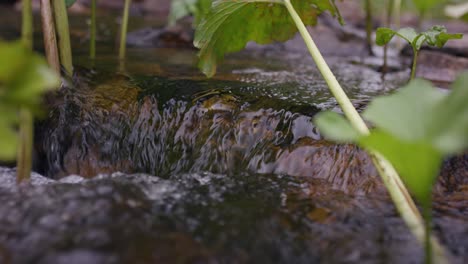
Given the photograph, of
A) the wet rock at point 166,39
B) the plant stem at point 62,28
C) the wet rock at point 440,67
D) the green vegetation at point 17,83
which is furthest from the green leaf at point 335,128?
the wet rock at point 166,39

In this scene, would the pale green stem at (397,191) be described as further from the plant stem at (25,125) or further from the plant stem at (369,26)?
the plant stem at (369,26)

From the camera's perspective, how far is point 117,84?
6.11 feet

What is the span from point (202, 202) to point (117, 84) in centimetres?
93

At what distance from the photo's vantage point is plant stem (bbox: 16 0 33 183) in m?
0.90

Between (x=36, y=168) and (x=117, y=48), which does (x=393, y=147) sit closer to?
(x=36, y=168)

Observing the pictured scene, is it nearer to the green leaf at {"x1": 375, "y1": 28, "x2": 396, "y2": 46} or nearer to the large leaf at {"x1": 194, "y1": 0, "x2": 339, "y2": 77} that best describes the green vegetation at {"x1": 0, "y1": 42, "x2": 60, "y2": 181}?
the large leaf at {"x1": 194, "y1": 0, "x2": 339, "y2": 77}

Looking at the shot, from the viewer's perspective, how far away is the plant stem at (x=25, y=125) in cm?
90

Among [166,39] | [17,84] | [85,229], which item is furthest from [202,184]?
[166,39]

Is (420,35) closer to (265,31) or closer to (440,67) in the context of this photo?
(265,31)

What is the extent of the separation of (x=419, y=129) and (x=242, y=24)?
1.04 metres

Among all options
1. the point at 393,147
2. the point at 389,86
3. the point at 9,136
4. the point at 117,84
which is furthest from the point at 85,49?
the point at 393,147

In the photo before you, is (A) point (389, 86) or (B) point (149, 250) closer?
(B) point (149, 250)

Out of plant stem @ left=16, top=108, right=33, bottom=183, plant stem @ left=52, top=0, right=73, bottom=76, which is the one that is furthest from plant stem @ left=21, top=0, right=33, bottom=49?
plant stem @ left=52, top=0, right=73, bottom=76

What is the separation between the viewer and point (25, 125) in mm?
935
